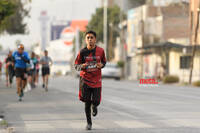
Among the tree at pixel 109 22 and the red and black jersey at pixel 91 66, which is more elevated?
the tree at pixel 109 22

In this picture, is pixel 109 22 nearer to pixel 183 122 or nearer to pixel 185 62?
pixel 185 62

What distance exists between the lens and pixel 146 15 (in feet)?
249

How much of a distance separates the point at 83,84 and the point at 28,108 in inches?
232

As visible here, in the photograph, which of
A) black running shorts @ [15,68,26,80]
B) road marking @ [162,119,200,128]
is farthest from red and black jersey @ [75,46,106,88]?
black running shorts @ [15,68,26,80]

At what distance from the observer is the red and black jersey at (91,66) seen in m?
10.8

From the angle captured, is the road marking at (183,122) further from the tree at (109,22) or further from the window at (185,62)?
the tree at (109,22)

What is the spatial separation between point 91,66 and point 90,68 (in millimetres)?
40

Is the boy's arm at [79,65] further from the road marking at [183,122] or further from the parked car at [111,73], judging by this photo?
the parked car at [111,73]

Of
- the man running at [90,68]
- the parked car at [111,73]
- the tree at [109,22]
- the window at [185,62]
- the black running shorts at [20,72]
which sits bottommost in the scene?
the parked car at [111,73]

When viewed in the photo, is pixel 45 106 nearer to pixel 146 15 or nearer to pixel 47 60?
pixel 47 60

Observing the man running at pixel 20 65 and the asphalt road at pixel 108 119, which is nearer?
the asphalt road at pixel 108 119

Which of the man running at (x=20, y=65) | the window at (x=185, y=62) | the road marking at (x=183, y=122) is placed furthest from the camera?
the window at (x=185, y=62)

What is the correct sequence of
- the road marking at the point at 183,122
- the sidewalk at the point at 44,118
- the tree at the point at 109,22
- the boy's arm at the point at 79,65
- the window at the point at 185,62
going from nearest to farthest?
the boy's arm at the point at 79,65, the sidewalk at the point at 44,118, the road marking at the point at 183,122, the window at the point at 185,62, the tree at the point at 109,22

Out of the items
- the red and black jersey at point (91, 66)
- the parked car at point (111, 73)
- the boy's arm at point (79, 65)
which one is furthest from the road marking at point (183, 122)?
the parked car at point (111, 73)
